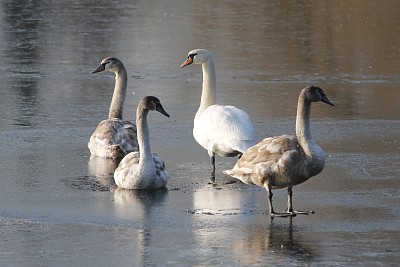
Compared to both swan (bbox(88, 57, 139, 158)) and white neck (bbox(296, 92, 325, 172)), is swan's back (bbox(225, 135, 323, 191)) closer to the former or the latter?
white neck (bbox(296, 92, 325, 172))

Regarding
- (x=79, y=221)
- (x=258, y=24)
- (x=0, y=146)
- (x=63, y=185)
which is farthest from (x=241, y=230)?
(x=258, y=24)

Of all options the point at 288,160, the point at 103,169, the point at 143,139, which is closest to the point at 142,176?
the point at 143,139

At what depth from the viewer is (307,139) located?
34.7ft

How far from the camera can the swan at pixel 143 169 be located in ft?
39.0

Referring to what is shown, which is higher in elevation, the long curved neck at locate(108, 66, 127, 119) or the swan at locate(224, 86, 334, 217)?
the long curved neck at locate(108, 66, 127, 119)

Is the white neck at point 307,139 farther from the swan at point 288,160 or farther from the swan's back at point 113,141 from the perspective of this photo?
the swan's back at point 113,141

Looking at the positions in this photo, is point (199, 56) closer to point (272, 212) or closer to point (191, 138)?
point (191, 138)

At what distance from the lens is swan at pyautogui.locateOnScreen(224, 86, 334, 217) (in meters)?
10.5

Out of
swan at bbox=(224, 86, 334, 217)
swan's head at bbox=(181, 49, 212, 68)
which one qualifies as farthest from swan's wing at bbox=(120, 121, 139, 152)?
swan at bbox=(224, 86, 334, 217)

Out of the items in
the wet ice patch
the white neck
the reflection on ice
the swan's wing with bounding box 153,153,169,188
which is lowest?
the reflection on ice

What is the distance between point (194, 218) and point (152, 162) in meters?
1.54

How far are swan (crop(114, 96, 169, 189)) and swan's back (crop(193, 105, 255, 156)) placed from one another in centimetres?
89

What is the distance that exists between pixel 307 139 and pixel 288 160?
0.28m

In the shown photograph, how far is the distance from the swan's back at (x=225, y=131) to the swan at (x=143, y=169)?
89cm
